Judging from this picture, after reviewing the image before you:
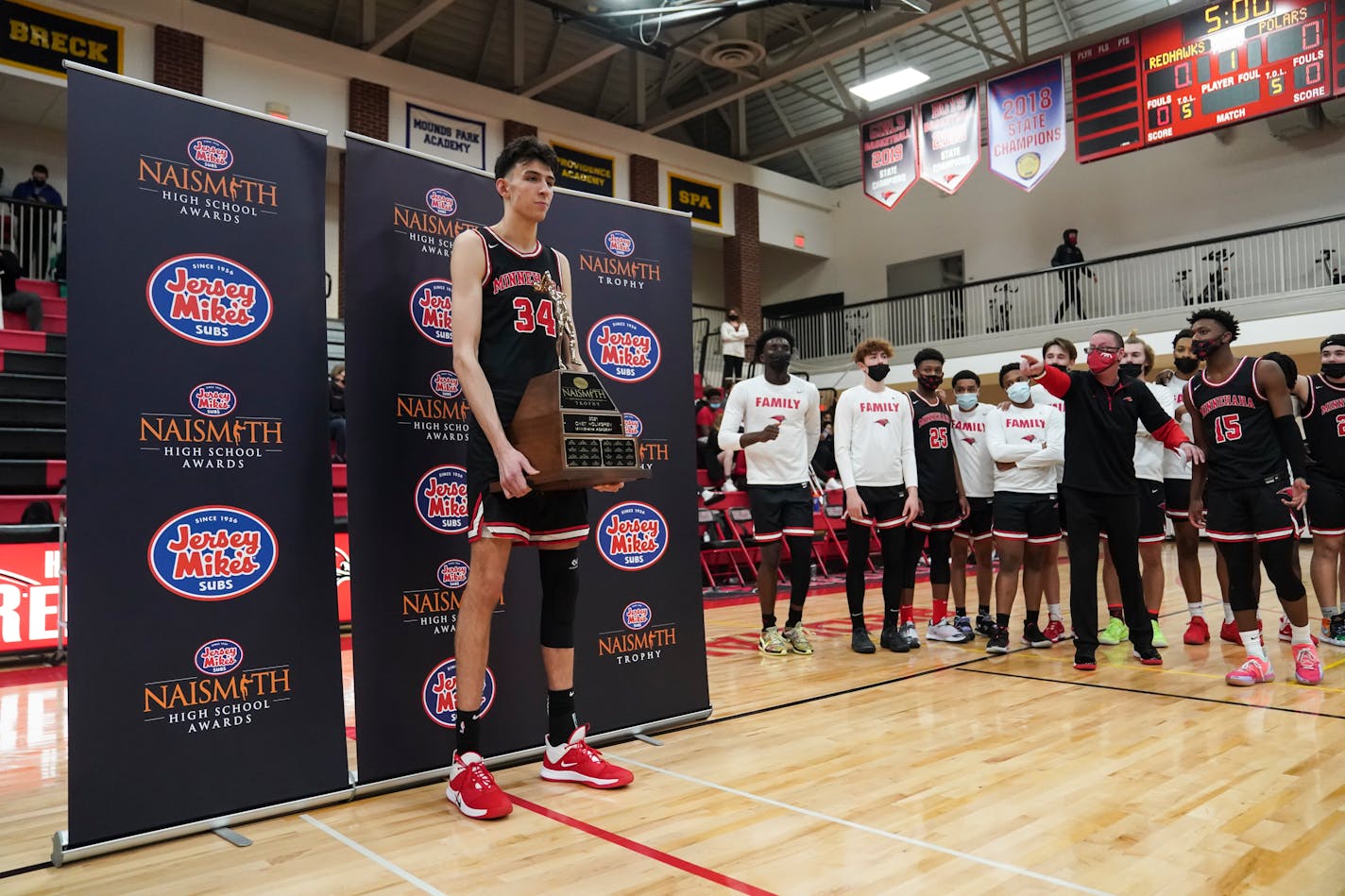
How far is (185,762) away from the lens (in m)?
2.67

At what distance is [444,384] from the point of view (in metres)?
3.28

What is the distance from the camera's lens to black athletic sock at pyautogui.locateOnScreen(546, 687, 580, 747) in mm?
3145

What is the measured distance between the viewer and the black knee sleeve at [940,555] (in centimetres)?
594

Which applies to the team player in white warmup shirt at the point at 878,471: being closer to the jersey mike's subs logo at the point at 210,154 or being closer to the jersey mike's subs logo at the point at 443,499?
the jersey mike's subs logo at the point at 443,499

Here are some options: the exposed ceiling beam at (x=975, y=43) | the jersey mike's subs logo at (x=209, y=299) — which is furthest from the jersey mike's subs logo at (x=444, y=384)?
the exposed ceiling beam at (x=975, y=43)

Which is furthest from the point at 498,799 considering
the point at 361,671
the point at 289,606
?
the point at 289,606

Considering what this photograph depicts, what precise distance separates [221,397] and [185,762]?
1.07 m

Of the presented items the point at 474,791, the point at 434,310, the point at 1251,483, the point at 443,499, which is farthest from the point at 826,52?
the point at 474,791

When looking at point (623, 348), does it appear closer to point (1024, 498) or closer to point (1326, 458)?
point (1024, 498)

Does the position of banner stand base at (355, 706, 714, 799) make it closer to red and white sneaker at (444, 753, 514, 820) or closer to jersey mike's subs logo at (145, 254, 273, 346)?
red and white sneaker at (444, 753, 514, 820)

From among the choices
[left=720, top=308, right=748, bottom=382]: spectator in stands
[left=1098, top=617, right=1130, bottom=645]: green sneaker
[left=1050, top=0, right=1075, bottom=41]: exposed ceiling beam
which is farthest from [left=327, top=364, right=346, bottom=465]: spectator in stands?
[left=1050, top=0, right=1075, bottom=41]: exposed ceiling beam

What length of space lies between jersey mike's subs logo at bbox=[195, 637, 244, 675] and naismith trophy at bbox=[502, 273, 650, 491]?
0.91 metres

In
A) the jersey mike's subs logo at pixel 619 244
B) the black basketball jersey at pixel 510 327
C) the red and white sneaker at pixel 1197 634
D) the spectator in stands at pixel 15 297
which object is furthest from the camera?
the spectator in stands at pixel 15 297

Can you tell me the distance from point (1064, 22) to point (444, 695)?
17630 mm
